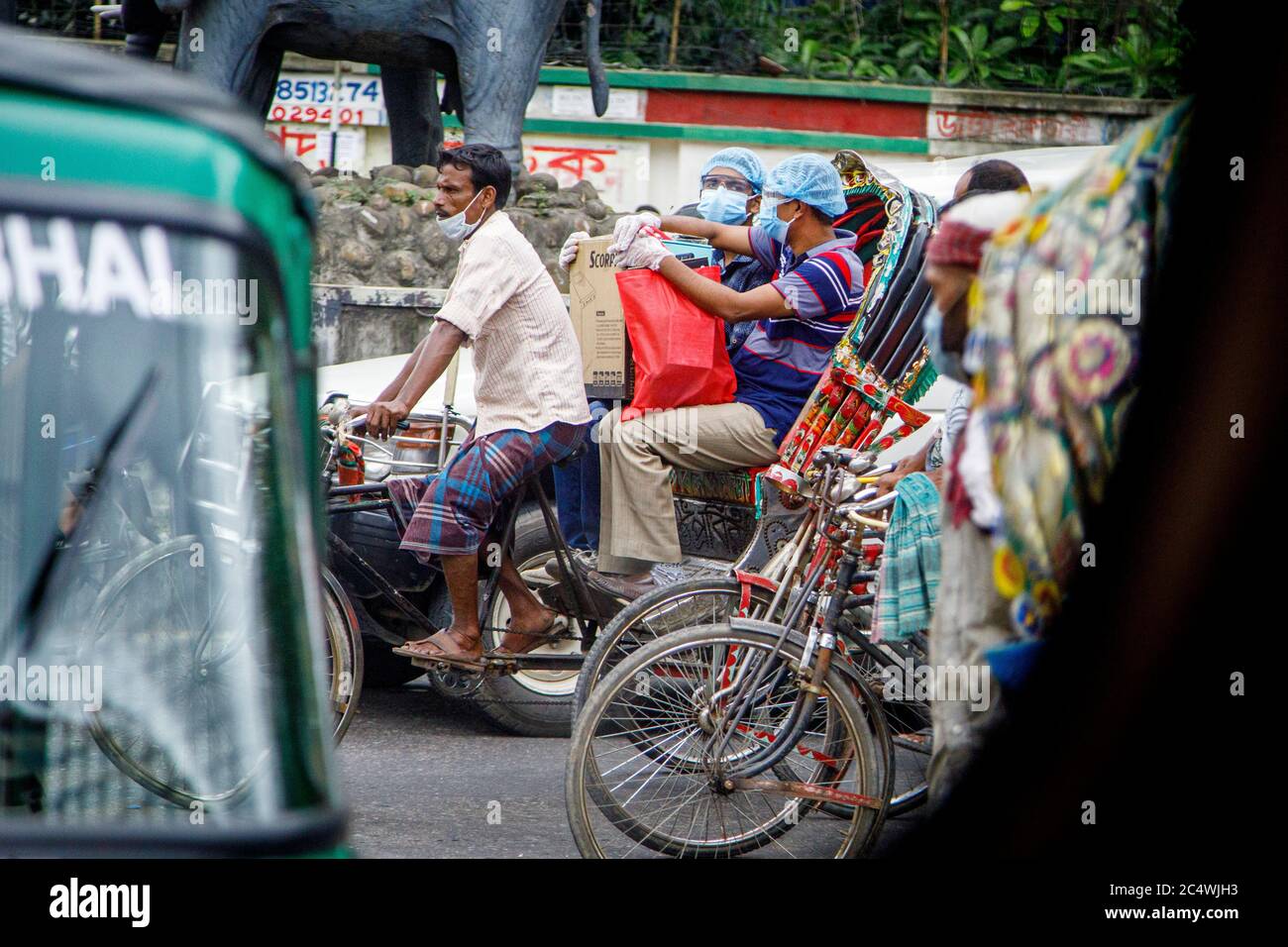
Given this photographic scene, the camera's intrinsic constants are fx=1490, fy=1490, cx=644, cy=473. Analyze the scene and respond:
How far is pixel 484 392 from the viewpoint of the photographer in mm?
4785

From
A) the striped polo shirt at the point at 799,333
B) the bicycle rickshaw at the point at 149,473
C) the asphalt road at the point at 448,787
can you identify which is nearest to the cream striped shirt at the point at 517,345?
the striped polo shirt at the point at 799,333

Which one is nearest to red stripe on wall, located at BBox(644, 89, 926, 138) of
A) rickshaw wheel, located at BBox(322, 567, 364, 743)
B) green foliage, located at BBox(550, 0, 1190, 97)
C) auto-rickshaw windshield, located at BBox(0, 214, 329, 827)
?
green foliage, located at BBox(550, 0, 1190, 97)

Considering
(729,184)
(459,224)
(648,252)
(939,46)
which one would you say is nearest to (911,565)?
(648,252)

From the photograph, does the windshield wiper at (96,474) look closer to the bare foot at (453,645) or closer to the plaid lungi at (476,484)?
the plaid lungi at (476,484)

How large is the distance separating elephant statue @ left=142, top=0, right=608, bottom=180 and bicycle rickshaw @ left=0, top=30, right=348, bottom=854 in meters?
7.35

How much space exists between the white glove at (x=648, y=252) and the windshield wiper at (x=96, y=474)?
278cm

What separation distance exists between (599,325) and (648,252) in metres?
0.59

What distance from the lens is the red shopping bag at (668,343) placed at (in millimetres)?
4695

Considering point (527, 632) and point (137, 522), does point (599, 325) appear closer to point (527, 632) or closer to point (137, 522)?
point (527, 632)

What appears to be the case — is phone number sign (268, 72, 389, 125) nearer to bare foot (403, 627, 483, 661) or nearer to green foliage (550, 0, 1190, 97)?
green foliage (550, 0, 1190, 97)

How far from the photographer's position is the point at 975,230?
104 inches

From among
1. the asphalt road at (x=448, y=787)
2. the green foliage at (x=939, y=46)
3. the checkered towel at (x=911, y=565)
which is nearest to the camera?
the checkered towel at (x=911, y=565)
